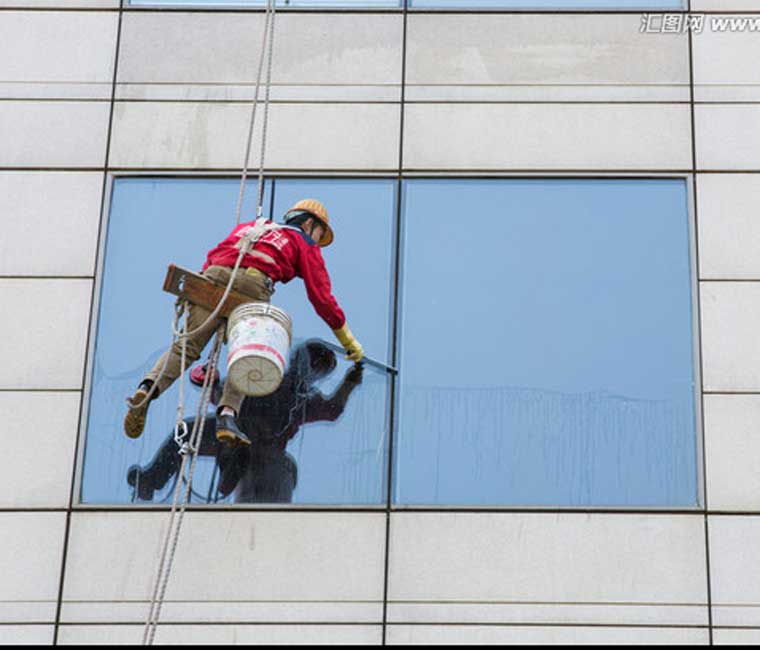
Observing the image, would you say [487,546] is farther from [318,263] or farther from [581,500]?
[318,263]

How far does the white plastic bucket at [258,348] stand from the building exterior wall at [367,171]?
915 mm

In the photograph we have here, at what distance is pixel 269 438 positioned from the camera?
41.7ft

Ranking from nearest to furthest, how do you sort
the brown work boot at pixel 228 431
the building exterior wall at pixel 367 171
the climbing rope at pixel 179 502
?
the climbing rope at pixel 179 502
the building exterior wall at pixel 367 171
the brown work boot at pixel 228 431

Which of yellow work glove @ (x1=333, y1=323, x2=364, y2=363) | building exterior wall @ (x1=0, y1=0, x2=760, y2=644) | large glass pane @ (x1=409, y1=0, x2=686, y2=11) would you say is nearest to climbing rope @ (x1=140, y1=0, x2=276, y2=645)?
building exterior wall @ (x1=0, y1=0, x2=760, y2=644)

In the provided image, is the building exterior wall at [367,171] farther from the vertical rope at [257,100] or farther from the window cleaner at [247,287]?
the window cleaner at [247,287]

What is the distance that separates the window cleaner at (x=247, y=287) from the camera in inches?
491

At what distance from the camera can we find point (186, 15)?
46.9 feet

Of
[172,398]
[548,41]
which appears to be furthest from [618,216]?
[172,398]

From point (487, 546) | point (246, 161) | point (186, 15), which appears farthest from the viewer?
point (186, 15)

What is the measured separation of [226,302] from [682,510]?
10.9ft

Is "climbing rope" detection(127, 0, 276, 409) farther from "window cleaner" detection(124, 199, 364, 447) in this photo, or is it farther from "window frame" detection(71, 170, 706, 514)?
"window frame" detection(71, 170, 706, 514)

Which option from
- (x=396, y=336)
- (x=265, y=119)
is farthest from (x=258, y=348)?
(x=265, y=119)

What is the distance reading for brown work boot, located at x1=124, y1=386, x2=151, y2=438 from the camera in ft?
40.9

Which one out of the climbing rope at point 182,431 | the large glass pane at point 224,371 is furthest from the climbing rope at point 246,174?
the large glass pane at point 224,371
